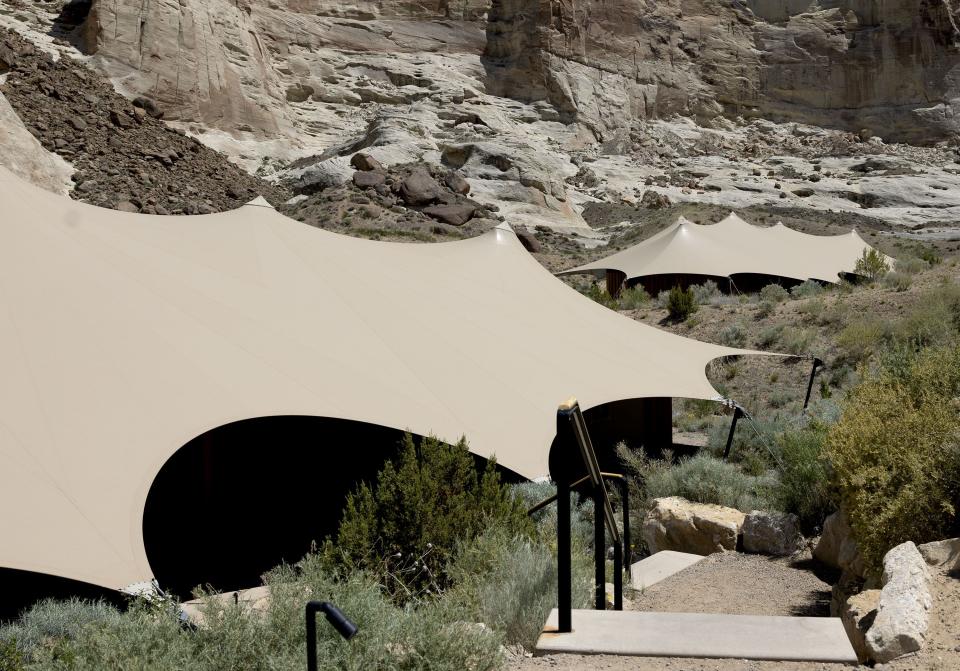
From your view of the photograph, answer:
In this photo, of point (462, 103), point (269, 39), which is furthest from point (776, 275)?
point (269, 39)

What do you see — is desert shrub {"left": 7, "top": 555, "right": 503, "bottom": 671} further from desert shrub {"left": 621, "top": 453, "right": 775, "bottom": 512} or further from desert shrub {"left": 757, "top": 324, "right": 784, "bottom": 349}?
desert shrub {"left": 757, "top": 324, "right": 784, "bottom": 349}

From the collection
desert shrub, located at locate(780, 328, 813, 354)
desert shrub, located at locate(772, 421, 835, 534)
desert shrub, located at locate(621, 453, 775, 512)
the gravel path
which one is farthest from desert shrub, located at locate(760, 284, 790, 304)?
the gravel path

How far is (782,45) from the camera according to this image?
6950 centimetres

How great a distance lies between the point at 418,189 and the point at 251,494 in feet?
90.8

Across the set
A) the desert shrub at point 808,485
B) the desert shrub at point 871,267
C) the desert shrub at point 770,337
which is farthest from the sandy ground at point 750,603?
the desert shrub at point 871,267

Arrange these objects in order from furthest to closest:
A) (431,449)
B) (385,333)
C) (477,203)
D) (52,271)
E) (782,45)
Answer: (782,45) → (477,203) → (385,333) → (52,271) → (431,449)

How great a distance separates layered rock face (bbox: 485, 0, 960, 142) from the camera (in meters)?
63.6

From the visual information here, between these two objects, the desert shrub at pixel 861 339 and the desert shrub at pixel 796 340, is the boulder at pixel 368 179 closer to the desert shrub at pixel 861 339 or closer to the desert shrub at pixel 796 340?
the desert shrub at pixel 796 340

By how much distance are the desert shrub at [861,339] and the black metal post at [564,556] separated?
12.9 m

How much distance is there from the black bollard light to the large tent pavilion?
22.7 m

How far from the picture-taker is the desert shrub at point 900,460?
4.78m

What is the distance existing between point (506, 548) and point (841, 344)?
1331 centimetres

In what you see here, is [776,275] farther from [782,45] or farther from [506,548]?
[782,45]

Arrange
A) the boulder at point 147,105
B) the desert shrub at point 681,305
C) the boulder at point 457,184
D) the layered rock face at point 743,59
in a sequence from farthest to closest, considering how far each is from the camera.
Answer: the layered rock face at point 743,59 < the boulder at point 147,105 < the boulder at point 457,184 < the desert shrub at point 681,305
